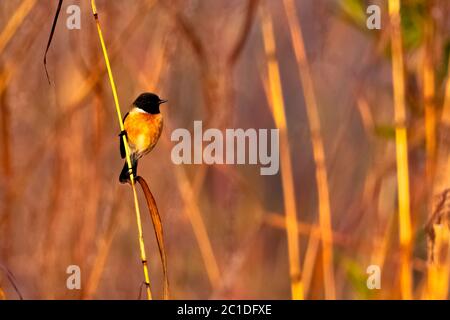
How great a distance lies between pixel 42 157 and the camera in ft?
5.39

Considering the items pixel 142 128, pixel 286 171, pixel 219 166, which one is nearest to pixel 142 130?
pixel 142 128

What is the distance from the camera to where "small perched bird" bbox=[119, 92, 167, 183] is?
4.30 ft

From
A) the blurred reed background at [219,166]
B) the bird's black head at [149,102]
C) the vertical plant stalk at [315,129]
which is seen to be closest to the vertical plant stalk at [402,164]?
the blurred reed background at [219,166]

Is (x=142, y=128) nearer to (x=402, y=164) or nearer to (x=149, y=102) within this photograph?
(x=149, y=102)

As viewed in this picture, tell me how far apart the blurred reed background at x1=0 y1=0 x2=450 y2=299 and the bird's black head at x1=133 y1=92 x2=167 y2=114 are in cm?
3

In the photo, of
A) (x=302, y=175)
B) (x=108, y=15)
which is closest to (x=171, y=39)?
(x=108, y=15)

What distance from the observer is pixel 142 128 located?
1343mm

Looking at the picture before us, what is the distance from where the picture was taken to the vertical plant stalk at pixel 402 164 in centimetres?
138

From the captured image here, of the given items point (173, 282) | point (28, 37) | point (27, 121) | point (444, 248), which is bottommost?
point (173, 282)

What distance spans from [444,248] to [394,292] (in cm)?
13

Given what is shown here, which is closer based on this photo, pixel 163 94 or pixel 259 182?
pixel 163 94

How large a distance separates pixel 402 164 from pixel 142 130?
1.49ft
